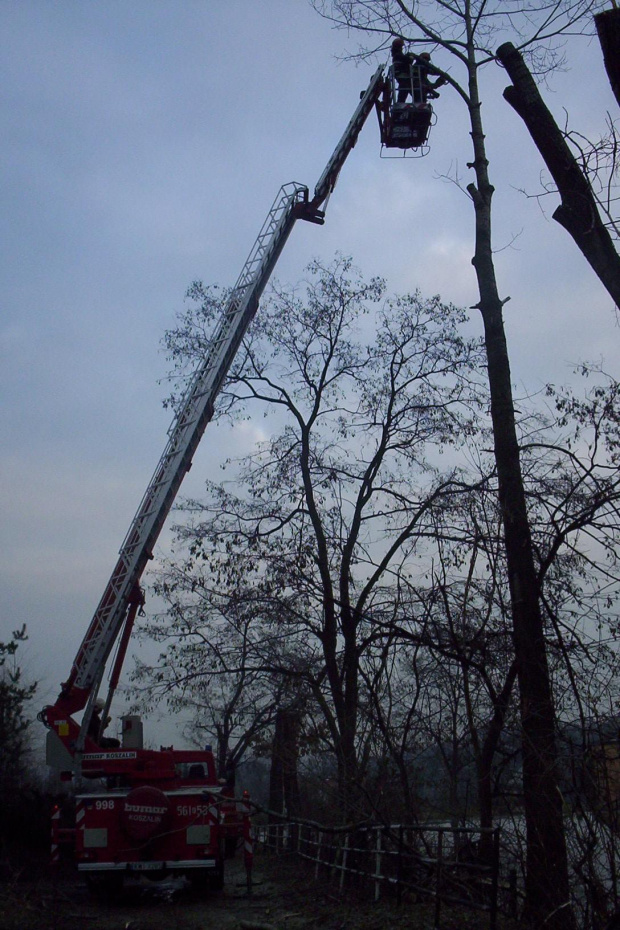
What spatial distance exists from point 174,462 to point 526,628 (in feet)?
25.6

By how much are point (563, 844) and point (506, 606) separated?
340 centimetres

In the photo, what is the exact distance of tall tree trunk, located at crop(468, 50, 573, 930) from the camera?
311 inches

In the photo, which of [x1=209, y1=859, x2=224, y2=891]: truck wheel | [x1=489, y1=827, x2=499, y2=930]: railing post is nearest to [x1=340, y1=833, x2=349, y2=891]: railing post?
[x1=209, y1=859, x2=224, y2=891]: truck wheel

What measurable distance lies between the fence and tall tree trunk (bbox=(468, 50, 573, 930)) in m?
0.45

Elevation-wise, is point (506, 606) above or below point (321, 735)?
above

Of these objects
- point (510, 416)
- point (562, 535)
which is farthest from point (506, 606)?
point (510, 416)

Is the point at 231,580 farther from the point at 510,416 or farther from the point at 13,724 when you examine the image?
the point at 510,416

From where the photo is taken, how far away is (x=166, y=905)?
13312 mm

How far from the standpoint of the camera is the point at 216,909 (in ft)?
42.1

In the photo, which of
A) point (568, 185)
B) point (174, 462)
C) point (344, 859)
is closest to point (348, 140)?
point (174, 462)

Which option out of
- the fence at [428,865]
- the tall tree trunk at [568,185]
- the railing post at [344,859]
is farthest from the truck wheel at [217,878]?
the tall tree trunk at [568,185]

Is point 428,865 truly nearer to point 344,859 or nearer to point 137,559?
point 344,859

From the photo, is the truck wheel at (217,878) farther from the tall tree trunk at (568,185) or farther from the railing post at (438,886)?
the tall tree trunk at (568,185)

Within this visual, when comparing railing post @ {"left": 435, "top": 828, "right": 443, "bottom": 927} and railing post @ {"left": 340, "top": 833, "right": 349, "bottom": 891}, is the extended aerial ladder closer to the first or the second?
railing post @ {"left": 340, "top": 833, "right": 349, "bottom": 891}
